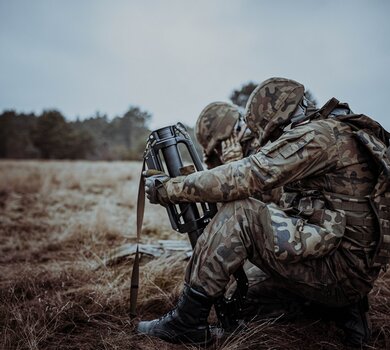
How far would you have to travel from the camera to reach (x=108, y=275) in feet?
10.8

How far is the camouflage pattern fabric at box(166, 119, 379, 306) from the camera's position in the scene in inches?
75.5

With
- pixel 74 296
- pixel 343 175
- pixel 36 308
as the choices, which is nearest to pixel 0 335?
pixel 36 308

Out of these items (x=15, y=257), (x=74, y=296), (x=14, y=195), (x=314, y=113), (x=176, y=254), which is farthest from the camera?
(x=14, y=195)

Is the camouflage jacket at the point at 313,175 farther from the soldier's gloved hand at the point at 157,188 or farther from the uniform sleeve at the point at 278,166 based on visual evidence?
the soldier's gloved hand at the point at 157,188

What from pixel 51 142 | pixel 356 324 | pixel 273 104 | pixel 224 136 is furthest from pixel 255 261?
pixel 51 142

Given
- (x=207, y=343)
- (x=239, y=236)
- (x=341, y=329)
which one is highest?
(x=239, y=236)

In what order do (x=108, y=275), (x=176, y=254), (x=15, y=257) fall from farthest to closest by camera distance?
(x=15, y=257), (x=176, y=254), (x=108, y=275)

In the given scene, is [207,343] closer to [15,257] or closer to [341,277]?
[341,277]

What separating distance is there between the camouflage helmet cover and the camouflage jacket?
87.8 inches

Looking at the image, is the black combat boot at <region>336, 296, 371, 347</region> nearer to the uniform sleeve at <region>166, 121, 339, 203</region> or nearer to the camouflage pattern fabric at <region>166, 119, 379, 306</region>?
the camouflage pattern fabric at <region>166, 119, 379, 306</region>

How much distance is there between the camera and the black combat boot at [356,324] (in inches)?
87.9

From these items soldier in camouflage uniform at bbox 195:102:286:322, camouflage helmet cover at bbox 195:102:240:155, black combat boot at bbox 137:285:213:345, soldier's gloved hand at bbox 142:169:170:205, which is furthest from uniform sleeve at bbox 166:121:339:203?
camouflage helmet cover at bbox 195:102:240:155

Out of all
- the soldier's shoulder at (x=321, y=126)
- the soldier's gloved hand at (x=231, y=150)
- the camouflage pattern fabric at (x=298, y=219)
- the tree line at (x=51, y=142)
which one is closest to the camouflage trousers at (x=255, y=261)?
the camouflage pattern fabric at (x=298, y=219)

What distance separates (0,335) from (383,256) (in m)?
2.34
